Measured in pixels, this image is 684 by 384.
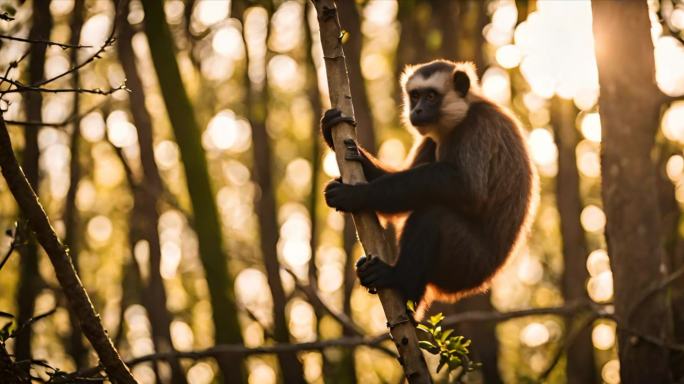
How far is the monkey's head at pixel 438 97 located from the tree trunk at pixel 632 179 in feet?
5.26

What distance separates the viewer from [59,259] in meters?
4.43

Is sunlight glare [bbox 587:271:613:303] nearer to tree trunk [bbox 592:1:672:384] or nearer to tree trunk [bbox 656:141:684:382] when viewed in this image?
tree trunk [bbox 656:141:684:382]

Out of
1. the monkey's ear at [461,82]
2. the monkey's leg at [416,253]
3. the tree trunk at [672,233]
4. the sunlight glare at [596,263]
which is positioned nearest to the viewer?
the monkey's leg at [416,253]

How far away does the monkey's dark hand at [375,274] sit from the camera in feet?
18.7

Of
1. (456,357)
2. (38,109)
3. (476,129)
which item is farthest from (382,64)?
(456,357)

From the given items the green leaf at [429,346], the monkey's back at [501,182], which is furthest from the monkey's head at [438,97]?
the green leaf at [429,346]

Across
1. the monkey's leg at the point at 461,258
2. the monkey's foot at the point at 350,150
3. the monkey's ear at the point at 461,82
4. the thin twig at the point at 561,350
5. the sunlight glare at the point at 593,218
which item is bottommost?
the thin twig at the point at 561,350

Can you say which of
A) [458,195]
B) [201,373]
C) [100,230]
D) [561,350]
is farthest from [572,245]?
[100,230]

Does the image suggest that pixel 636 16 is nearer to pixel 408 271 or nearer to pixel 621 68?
pixel 621 68

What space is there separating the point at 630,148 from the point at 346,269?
8.93m

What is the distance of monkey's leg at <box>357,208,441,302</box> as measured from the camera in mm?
6604

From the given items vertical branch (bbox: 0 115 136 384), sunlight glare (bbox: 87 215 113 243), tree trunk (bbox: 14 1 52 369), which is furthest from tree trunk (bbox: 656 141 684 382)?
sunlight glare (bbox: 87 215 113 243)

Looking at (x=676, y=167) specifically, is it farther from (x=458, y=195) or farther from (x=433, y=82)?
(x=458, y=195)

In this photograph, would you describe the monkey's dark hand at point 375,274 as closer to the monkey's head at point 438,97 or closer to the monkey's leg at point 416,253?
the monkey's leg at point 416,253
